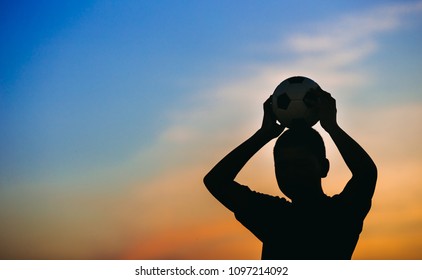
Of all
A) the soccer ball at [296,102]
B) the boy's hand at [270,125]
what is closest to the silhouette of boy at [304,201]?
the boy's hand at [270,125]

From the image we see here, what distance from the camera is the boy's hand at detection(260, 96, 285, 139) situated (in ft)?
15.7

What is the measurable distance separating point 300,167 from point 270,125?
2.24ft

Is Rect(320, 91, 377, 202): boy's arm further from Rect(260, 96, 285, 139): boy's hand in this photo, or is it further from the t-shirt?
Rect(260, 96, 285, 139): boy's hand

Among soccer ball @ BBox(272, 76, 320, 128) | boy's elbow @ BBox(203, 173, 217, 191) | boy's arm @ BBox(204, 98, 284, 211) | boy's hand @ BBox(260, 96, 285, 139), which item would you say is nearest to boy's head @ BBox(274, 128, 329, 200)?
boy's arm @ BBox(204, 98, 284, 211)

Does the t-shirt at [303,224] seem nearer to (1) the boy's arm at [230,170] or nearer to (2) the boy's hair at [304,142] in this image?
(1) the boy's arm at [230,170]

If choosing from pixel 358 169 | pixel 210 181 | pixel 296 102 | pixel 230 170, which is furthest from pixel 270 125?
pixel 358 169

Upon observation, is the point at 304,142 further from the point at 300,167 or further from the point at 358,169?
the point at 358,169

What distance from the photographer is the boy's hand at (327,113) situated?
4.61m

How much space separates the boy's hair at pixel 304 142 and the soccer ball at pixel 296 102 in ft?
1.62

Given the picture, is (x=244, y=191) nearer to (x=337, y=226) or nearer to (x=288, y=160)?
(x=288, y=160)

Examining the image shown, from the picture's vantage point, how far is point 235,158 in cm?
459
